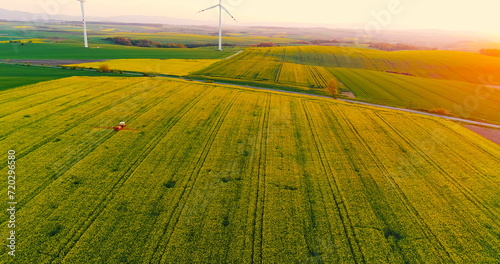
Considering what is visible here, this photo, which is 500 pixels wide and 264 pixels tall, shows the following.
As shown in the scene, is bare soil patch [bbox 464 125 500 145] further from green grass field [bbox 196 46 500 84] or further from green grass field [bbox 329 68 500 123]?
green grass field [bbox 196 46 500 84]

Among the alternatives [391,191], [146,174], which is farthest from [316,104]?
[146,174]

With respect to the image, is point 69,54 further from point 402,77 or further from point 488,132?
point 488,132

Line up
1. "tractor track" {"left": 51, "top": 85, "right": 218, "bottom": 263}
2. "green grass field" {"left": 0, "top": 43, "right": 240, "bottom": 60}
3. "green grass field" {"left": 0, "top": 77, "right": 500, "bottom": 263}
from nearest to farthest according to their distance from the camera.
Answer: "tractor track" {"left": 51, "top": 85, "right": 218, "bottom": 263} → "green grass field" {"left": 0, "top": 77, "right": 500, "bottom": 263} → "green grass field" {"left": 0, "top": 43, "right": 240, "bottom": 60}

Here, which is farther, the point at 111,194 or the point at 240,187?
the point at 240,187

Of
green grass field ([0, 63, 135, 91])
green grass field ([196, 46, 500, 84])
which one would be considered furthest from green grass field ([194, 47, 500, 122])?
green grass field ([0, 63, 135, 91])

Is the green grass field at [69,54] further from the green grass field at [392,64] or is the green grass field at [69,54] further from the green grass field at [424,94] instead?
the green grass field at [424,94]

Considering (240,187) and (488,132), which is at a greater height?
(488,132)

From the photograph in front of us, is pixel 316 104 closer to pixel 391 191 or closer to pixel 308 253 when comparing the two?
pixel 391 191

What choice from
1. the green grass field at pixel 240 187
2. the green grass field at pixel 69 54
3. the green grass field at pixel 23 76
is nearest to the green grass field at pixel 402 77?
the green grass field at pixel 240 187

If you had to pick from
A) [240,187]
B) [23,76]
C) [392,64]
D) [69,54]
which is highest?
[392,64]

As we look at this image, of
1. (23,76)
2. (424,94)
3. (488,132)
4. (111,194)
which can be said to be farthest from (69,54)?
(488,132)
